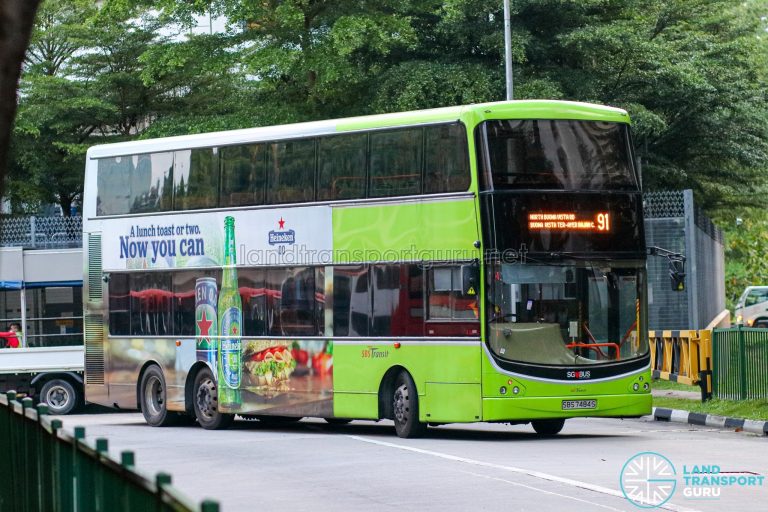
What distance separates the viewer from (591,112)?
19.4 m

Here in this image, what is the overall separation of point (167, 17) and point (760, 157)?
16.2 m

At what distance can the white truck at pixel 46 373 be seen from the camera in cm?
2970

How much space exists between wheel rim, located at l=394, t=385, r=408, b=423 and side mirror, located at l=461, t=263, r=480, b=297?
5.55ft

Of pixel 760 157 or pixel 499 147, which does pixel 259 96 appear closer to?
pixel 760 157

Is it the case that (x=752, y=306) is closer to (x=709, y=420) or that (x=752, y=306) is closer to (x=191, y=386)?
(x=709, y=420)

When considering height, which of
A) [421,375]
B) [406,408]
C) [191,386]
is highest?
[421,375]

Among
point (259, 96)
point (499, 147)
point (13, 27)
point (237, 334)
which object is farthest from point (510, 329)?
point (259, 96)

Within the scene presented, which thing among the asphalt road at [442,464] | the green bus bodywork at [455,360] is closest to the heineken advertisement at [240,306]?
the asphalt road at [442,464]

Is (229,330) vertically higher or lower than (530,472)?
higher

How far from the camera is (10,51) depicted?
5.31 m

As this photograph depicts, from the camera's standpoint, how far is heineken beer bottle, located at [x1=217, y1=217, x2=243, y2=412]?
22438 millimetres

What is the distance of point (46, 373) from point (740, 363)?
14231mm

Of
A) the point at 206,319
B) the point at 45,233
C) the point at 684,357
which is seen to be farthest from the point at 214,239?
the point at 45,233

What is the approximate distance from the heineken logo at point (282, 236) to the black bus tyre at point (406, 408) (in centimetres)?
287
